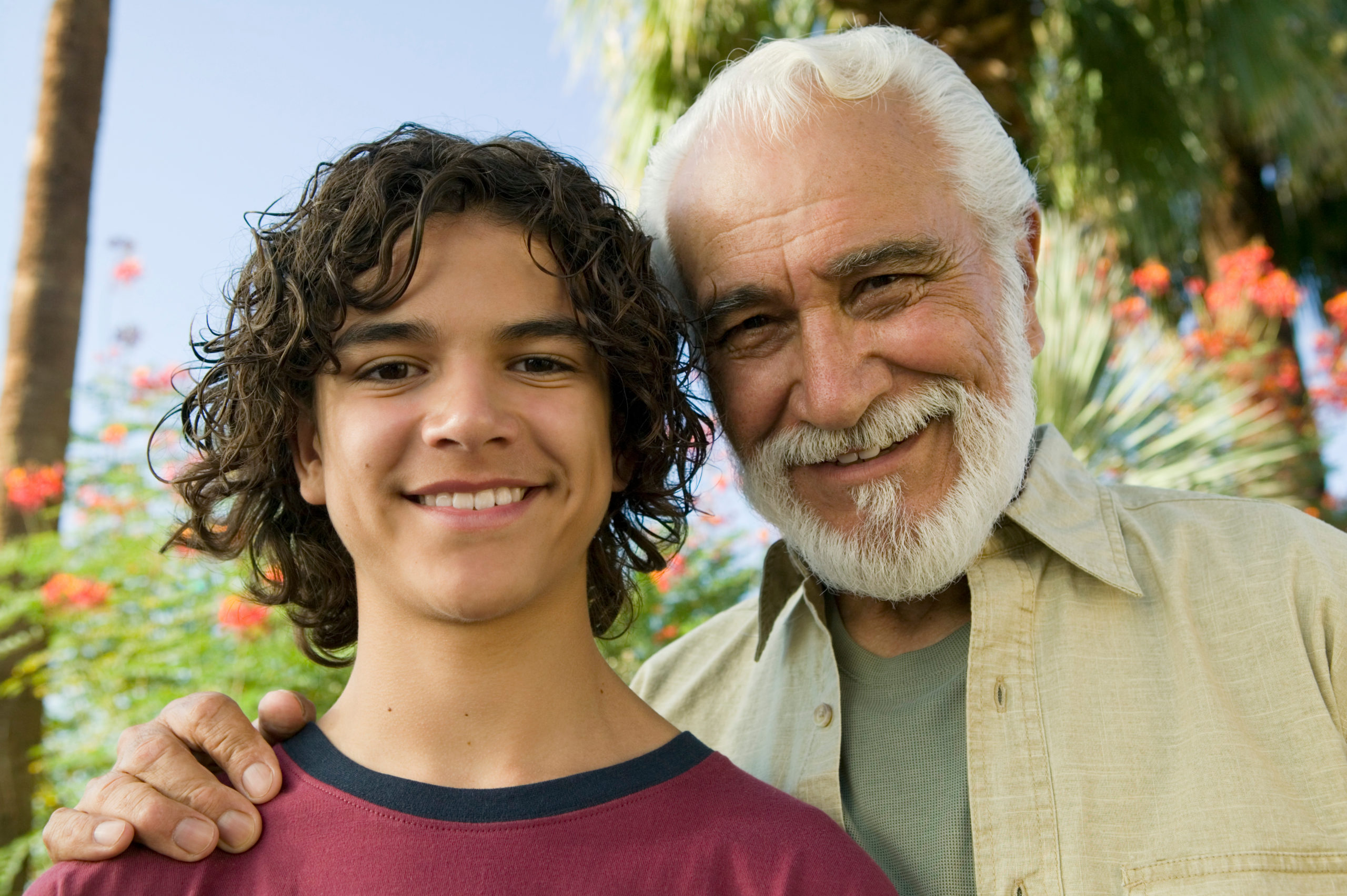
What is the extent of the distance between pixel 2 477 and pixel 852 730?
17.7 ft

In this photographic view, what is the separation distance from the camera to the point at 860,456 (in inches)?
77.1

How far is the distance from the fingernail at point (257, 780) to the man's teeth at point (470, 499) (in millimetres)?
409

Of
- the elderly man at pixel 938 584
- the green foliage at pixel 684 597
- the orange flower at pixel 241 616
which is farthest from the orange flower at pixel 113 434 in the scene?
the elderly man at pixel 938 584

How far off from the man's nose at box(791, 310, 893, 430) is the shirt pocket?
2.64 ft

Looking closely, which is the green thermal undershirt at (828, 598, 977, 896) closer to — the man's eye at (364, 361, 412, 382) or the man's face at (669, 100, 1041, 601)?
the man's face at (669, 100, 1041, 601)

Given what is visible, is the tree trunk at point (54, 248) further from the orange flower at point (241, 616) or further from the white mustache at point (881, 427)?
the white mustache at point (881, 427)

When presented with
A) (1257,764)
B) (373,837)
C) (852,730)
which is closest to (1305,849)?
(1257,764)

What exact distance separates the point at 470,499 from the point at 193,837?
53 centimetres

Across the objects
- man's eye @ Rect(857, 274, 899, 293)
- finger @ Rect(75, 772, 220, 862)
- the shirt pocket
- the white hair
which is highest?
the white hair

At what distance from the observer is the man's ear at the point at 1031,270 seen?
7.23 feet

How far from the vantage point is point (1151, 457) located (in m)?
5.33

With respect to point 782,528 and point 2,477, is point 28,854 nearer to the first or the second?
A: point 2,477

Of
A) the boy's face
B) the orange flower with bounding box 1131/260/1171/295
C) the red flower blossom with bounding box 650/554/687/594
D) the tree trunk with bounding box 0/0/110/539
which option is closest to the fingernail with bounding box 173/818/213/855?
the boy's face

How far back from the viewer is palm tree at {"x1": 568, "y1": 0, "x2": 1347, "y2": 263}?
5637mm
